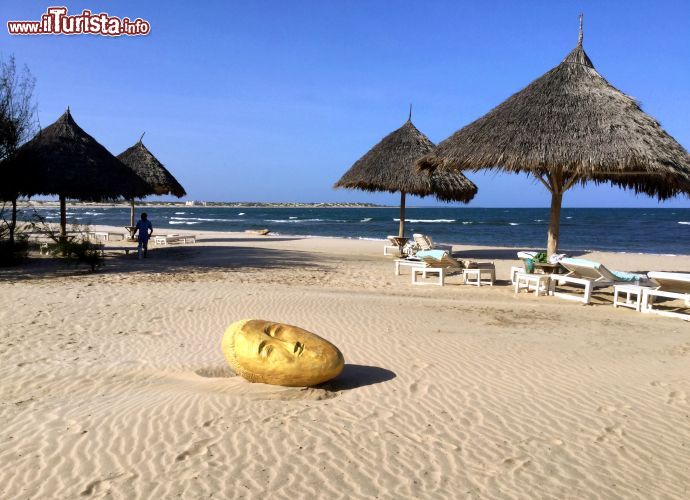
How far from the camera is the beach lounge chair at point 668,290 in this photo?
23.7 feet

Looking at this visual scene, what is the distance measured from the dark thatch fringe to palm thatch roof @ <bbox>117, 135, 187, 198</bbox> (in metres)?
11.4

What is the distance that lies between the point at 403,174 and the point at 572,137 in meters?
6.15

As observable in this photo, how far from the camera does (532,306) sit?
25.5 feet

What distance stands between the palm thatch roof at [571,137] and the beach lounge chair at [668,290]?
2023mm

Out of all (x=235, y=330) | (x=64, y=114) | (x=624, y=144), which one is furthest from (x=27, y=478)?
(x=64, y=114)

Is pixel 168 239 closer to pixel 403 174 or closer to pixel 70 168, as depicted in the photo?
pixel 70 168

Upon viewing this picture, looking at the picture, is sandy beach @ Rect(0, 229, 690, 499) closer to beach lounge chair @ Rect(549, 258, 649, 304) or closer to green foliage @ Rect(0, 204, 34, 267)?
beach lounge chair @ Rect(549, 258, 649, 304)

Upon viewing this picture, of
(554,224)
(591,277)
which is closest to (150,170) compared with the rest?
(554,224)

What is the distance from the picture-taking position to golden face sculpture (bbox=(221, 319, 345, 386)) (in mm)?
4023

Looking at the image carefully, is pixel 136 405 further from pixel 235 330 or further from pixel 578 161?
pixel 578 161

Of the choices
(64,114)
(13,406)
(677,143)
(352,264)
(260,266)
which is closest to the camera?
(13,406)

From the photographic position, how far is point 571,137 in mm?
9141

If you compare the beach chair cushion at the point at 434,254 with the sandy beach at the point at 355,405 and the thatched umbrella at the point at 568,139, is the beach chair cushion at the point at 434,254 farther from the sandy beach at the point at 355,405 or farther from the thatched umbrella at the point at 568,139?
the sandy beach at the point at 355,405

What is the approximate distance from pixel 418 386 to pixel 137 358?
2.56 m
